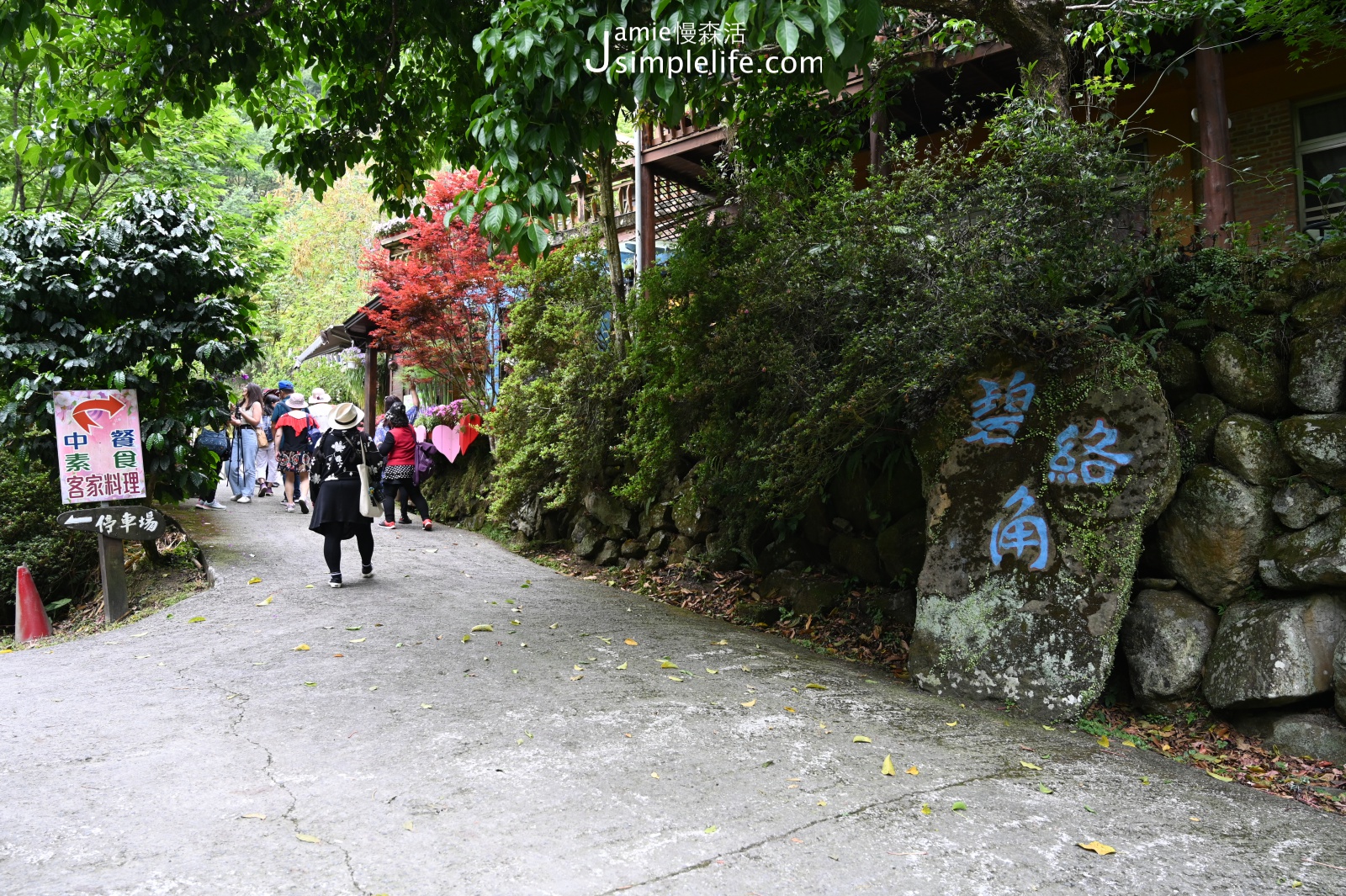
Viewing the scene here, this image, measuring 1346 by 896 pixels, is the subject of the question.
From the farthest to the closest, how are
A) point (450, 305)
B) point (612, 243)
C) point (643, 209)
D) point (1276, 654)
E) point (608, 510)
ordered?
point (450, 305)
point (643, 209)
point (612, 243)
point (608, 510)
point (1276, 654)

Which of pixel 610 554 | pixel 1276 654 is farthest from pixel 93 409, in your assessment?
Answer: pixel 1276 654

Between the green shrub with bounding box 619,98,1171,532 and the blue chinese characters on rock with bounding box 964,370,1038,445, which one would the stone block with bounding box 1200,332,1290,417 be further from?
the blue chinese characters on rock with bounding box 964,370,1038,445

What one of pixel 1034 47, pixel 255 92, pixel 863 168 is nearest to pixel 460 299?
pixel 255 92

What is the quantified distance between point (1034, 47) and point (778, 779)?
538cm

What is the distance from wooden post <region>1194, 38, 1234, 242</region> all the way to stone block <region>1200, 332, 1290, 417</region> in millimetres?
1924

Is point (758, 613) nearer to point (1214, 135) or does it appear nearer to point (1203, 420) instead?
point (1203, 420)

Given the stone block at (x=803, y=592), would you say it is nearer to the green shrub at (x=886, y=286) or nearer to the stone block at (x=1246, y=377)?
the green shrub at (x=886, y=286)

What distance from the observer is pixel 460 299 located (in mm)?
12875

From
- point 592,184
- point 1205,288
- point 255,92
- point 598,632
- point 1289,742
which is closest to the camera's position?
point 1289,742

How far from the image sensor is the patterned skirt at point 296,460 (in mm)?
12734

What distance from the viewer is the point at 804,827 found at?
361cm

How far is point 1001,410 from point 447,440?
9572 millimetres

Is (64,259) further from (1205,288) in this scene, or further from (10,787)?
(1205,288)

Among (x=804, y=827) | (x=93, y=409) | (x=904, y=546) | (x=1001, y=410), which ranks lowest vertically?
(x=804, y=827)
